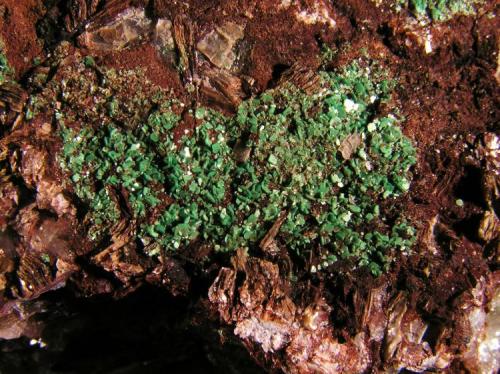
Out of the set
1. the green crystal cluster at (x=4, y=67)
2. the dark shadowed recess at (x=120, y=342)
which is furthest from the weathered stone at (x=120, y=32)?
the dark shadowed recess at (x=120, y=342)

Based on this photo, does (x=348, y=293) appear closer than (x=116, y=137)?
Yes

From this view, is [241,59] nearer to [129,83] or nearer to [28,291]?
[129,83]

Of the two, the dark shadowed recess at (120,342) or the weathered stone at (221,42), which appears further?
the dark shadowed recess at (120,342)

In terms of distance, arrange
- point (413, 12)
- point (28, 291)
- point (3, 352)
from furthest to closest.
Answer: point (3, 352) < point (28, 291) < point (413, 12)

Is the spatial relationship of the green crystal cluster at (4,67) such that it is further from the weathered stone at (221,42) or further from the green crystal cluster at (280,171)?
the weathered stone at (221,42)

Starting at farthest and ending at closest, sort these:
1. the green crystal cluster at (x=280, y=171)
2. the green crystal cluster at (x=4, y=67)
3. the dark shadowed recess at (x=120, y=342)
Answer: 1. the dark shadowed recess at (x=120, y=342)
2. the green crystal cluster at (x=4, y=67)
3. the green crystal cluster at (x=280, y=171)

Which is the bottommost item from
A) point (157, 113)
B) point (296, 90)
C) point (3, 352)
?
point (3, 352)

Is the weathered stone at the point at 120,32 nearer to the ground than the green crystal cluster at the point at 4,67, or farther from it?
farther from it

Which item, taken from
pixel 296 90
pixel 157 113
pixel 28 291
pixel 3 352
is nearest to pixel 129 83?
pixel 157 113

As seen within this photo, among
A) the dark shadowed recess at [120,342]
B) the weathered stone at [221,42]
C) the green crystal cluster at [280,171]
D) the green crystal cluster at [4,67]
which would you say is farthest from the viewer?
the dark shadowed recess at [120,342]
